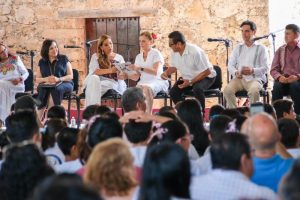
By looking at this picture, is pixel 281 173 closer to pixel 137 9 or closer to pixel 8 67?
pixel 8 67

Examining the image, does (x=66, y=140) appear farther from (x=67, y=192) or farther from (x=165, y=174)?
(x=67, y=192)

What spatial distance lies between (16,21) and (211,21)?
3.03 meters

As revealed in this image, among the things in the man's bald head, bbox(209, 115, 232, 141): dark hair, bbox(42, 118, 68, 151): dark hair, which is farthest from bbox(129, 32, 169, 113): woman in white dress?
the man's bald head

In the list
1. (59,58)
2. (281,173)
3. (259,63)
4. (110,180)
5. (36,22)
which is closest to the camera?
(110,180)

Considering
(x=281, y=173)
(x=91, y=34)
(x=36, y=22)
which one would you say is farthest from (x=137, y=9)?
(x=281, y=173)

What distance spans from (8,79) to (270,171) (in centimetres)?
555

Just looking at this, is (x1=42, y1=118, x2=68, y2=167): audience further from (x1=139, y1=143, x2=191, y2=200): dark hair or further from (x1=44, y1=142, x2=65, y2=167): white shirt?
(x1=139, y1=143, x2=191, y2=200): dark hair

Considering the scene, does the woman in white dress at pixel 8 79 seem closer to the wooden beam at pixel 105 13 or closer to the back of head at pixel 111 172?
the wooden beam at pixel 105 13

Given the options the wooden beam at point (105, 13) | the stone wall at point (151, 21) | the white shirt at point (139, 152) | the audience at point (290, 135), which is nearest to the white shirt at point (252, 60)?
the stone wall at point (151, 21)

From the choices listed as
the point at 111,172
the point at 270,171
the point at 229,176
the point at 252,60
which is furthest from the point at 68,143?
the point at 252,60

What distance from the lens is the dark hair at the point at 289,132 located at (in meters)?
4.16

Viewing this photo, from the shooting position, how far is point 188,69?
317 inches

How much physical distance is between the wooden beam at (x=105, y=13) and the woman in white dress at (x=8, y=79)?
2.22m

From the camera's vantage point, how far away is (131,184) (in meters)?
2.88
